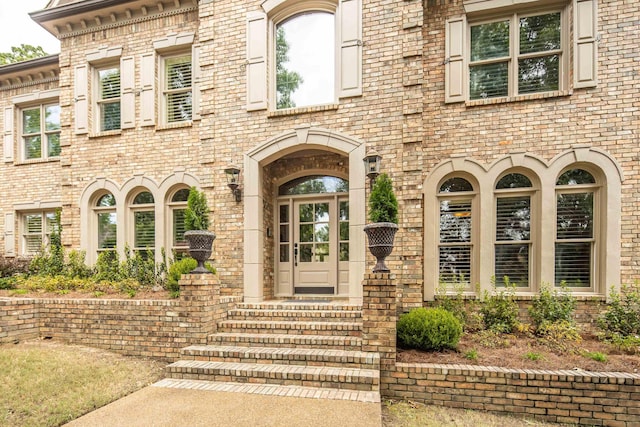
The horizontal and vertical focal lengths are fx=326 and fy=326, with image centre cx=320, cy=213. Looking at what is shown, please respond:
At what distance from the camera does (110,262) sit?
7.67 m

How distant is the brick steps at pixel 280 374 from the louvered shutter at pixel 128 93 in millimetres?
5981

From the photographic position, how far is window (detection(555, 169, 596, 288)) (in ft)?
19.2

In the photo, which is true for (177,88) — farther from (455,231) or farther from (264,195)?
(455,231)

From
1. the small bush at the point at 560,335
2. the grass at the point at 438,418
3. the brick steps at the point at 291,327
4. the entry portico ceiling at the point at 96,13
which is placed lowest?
the grass at the point at 438,418

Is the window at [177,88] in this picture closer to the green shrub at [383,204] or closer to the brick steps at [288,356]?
the brick steps at [288,356]

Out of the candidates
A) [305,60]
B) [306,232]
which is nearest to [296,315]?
[306,232]

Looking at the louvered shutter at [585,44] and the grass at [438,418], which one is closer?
the grass at [438,418]

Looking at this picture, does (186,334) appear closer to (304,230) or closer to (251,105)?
(304,230)

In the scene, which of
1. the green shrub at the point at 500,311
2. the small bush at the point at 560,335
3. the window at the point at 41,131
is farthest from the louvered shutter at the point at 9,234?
the small bush at the point at 560,335

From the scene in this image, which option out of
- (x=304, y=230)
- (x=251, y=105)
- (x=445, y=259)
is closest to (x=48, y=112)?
(x=251, y=105)

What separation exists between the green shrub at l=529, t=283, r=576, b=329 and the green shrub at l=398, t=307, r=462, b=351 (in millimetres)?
1897

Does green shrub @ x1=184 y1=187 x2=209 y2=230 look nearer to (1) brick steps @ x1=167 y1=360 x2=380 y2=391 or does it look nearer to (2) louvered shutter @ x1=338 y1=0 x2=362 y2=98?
(1) brick steps @ x1=167 y1=360 x2=380 y2=391

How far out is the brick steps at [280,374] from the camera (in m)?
3.90

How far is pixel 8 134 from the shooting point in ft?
31.5
